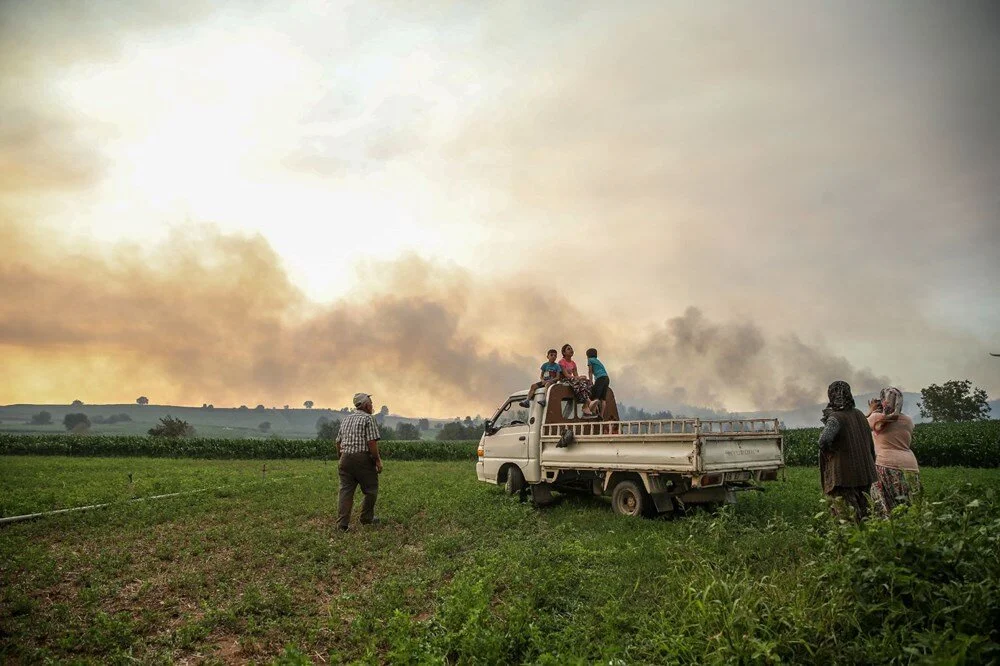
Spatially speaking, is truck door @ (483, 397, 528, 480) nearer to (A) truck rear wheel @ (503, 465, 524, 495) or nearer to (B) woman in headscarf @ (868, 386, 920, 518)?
(A) truck rear wheel @ (503, 465, 524, 495)

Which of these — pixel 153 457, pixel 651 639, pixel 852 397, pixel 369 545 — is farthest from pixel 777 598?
pixel 153 457

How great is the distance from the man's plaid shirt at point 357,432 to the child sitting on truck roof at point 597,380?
489 cm

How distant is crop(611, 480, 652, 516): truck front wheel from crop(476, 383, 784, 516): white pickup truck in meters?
0.02

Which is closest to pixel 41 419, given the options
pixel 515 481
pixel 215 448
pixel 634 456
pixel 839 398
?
pixel 215 448

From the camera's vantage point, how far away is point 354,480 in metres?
11.7

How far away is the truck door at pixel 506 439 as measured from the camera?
1418 cm

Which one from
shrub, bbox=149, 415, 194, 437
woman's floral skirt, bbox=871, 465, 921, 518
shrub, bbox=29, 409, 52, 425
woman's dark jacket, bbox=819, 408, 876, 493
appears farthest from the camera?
shrub, bbox=29, 409, 52, 425

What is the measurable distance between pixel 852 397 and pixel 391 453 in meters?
35.3

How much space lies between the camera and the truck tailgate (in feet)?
33.5

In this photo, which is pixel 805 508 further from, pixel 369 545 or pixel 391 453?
pixel 391 453

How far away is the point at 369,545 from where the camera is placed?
33.2 ft

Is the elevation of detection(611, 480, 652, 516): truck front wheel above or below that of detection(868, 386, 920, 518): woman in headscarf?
below

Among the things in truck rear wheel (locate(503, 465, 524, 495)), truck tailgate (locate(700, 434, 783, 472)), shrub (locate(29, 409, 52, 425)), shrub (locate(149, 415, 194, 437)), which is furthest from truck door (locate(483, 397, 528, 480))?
shrub (locate(29, 409, 52, 425))

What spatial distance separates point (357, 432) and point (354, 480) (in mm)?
911
